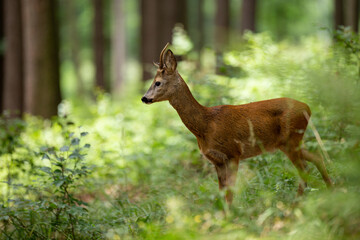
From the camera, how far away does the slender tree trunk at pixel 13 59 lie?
14.7m

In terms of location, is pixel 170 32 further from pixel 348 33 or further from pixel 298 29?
pixel 298 29

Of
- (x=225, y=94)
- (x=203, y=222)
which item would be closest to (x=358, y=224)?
(x=203, y=222)

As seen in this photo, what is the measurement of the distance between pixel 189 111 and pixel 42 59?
7.72 m

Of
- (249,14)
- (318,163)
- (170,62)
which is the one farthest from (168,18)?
(318,163)

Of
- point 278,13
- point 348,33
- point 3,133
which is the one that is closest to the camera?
point 348,33

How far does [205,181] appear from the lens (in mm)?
6008

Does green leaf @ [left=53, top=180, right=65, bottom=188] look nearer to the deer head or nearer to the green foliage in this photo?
the green foliage

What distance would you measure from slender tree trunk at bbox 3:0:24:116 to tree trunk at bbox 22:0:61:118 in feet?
9.85

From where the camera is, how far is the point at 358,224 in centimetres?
335

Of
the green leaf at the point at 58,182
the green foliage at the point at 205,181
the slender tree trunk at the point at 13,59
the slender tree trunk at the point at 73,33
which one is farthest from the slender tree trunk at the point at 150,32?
the green leaf at the point at 58,182

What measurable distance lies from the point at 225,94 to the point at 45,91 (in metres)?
5.74

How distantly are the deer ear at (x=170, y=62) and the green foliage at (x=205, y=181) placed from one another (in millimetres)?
1260

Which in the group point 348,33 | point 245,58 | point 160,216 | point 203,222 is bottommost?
point 160,216

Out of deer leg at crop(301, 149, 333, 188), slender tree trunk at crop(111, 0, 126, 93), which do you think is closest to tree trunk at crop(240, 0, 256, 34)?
deer leg at crop(301, 149, 333, 188)
